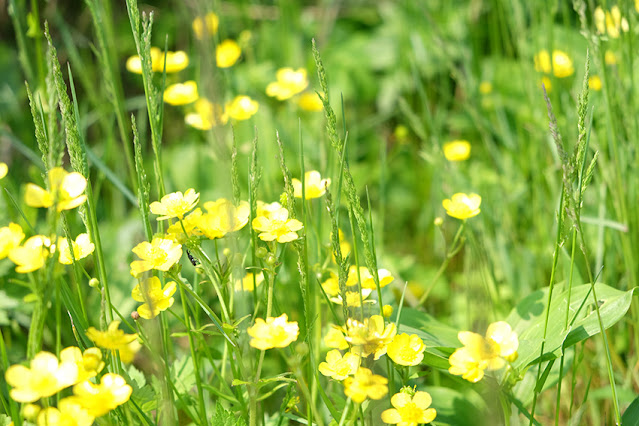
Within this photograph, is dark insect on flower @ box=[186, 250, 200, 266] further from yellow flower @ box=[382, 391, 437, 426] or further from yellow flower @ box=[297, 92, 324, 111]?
yellow flower @ box=[297, 92, 324, 111]

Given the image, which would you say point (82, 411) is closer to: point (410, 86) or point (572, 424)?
point (572, 424)

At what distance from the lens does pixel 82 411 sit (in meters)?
0.67

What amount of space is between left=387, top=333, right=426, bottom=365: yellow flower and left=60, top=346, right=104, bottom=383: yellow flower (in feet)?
1.14

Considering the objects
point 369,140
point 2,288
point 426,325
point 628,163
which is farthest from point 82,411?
point 369,140

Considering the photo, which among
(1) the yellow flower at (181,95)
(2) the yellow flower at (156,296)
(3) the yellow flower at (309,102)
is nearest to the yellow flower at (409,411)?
(2) the yellow flower at (156,296)

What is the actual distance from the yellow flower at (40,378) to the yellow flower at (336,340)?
1.01 ft

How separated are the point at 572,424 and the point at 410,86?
5.54ft

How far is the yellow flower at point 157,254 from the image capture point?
76cm

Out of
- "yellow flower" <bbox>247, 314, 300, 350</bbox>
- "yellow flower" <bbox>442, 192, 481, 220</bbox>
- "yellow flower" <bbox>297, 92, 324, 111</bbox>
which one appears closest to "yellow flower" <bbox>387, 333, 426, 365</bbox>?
"yellow flower" <bbox>247, 314, 300, 350</bbox>

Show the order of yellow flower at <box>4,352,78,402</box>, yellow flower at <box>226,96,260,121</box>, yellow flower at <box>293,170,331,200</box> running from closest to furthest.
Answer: yellow flower at <box>4,352,78,402</box>
yellow flower at <box>293,170,331,200</box>
yellow flower at <box>226,96,260,121</box>

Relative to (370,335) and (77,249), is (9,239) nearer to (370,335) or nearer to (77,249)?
(77,249)

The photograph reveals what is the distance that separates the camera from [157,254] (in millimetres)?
790

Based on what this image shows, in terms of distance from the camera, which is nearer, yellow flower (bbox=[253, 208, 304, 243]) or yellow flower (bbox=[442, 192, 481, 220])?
yellow flower (bbox=[253, 208, 304, 243])

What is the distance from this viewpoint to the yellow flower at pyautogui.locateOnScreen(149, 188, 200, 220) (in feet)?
2.71
